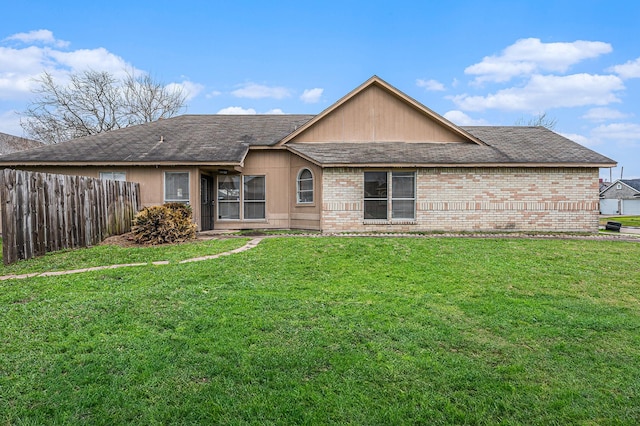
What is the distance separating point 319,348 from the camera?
12.1 ft

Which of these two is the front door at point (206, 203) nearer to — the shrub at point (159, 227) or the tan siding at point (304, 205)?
the shrub at point (159, 227)

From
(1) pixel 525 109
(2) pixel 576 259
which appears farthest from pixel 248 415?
(1) pixel 525 109

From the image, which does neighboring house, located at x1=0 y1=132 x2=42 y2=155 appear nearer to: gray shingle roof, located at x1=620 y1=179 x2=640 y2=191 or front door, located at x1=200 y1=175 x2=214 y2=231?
front door, located at x1=200 y1=175 x2=214 y2=231

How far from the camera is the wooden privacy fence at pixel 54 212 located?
802cm

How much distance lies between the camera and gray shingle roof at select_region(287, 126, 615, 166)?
13039 millimetres

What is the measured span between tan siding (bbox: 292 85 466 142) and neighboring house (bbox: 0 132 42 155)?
25814 mm

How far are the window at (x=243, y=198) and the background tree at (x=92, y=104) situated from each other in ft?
49.2

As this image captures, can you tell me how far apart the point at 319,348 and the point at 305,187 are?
35.4 ft

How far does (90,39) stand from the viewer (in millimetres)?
20438

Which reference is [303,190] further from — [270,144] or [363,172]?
[363,172]

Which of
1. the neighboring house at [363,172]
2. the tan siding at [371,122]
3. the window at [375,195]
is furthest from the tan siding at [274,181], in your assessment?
the window at [375,195]

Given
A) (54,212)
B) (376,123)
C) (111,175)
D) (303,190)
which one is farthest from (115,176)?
(376,123)

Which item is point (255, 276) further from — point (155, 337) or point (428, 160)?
point (428, 160)

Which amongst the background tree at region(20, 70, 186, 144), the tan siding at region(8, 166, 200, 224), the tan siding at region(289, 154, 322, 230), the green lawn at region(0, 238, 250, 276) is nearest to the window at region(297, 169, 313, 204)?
the tan siding at region(289, 154, 322, 230)
